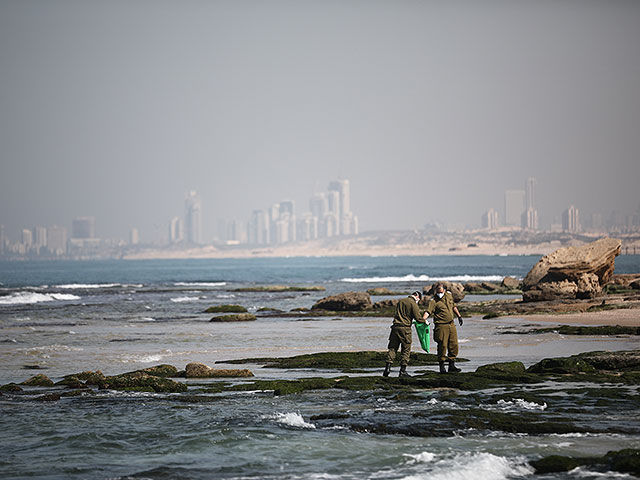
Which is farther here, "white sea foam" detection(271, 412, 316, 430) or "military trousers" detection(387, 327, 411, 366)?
"military trousers" detection(387, 327, 411, 366)

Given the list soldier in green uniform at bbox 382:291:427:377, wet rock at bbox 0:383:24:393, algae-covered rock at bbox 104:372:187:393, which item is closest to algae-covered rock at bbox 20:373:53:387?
wet rock at bbox 0:383:24:393

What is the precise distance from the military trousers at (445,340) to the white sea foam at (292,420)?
205 inches

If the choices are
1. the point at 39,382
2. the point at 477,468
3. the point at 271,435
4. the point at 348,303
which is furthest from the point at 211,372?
the point at 348,303

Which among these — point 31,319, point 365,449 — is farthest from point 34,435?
point 31,319

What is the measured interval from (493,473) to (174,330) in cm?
2590

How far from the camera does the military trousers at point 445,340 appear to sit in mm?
17766

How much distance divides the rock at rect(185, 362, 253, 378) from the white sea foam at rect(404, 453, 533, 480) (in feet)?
29.7

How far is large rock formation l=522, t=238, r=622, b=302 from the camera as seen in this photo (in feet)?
137

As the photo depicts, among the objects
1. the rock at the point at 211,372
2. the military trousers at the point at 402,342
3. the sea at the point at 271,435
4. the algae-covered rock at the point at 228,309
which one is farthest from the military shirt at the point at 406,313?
the algae-covered rock at the point at 228,309

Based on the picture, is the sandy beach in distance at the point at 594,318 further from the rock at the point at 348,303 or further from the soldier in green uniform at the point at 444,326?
the soldier in green uniform at the point at 444,326

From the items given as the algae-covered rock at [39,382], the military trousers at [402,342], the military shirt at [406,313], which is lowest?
the algae-covered rock at [39,382]

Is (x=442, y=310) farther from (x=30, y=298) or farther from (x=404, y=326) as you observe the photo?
(x=30, y=298)

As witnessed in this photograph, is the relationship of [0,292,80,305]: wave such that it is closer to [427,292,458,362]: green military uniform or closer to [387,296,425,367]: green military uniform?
[387,296,425,367]: green military uniform

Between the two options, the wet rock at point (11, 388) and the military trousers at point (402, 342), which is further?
the military trousers at point (402, 342)
